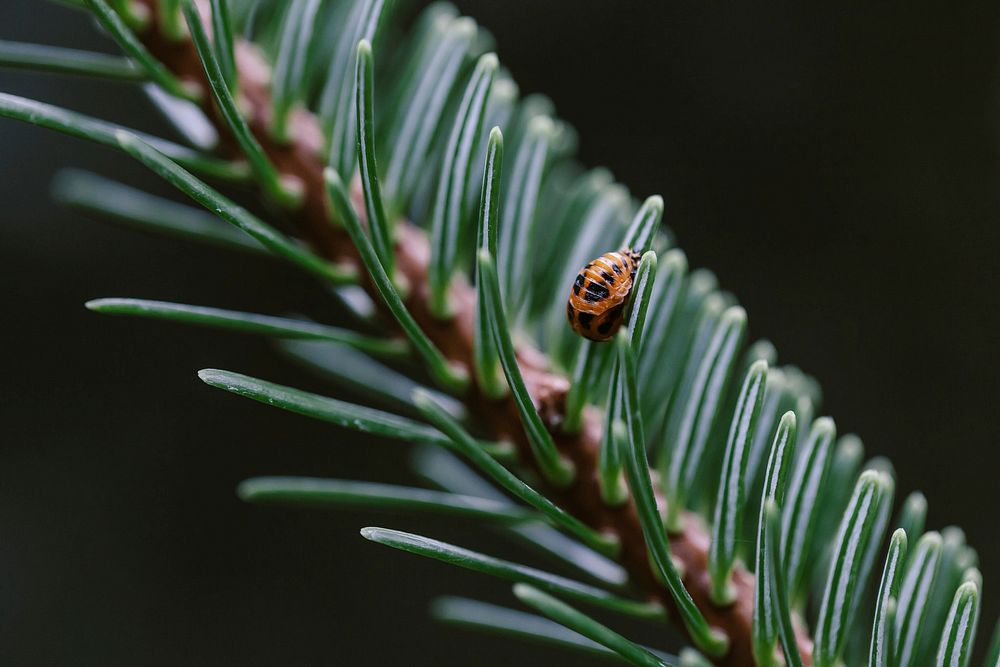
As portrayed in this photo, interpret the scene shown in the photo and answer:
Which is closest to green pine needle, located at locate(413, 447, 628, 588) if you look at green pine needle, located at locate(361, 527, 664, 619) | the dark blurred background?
green pine needle, located at locate(361, 527, 664, 619)

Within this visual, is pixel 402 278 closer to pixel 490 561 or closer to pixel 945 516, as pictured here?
pixel 490 561

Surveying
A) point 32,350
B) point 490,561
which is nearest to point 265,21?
point 490,561

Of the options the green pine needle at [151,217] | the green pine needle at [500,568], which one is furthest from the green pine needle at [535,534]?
the green pine needle at [151,217]

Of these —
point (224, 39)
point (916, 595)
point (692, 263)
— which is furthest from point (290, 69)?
point (692, 263)

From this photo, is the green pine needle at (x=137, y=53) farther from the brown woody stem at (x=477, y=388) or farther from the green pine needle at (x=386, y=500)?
the green pine needle at (x=386, y=500)

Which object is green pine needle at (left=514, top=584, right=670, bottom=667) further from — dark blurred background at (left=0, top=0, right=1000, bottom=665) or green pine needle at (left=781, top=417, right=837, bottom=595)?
dark blurred background at (left=0, top=0, right=1000, bottom=665)

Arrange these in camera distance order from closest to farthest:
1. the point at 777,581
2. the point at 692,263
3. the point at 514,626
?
1. the point at 777,581
2. the point at 514,626
3. the point at 692,263

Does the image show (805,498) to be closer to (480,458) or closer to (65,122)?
(480,458)
